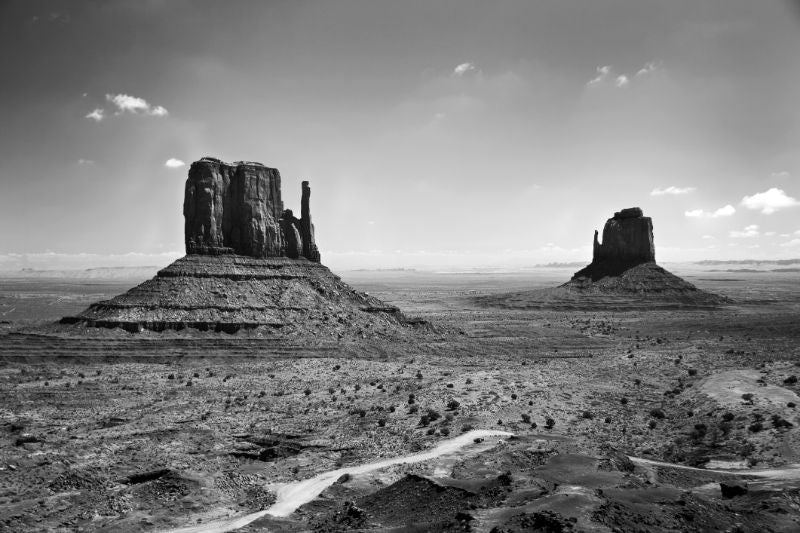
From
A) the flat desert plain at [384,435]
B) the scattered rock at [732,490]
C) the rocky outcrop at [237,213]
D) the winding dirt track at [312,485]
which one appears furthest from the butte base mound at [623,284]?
the scattered rock at [732,490]

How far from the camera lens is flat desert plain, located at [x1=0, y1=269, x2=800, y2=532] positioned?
16078 millimetres

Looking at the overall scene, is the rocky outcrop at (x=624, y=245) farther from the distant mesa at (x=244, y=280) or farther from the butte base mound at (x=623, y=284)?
the distant mesa at (x=244, y=280)

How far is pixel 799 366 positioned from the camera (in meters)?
38.8

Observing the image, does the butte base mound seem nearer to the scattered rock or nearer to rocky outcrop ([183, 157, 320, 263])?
rocky outcrop ([183, 157, 320, 263])

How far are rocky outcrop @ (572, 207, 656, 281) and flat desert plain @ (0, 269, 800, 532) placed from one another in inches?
2985

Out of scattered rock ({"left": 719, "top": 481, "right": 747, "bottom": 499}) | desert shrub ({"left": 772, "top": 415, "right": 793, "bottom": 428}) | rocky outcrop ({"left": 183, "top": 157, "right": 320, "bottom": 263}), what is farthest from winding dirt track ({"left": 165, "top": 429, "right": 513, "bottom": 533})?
rocky outcrop ({"left": 183, "top": 157, "right": 320, "bottom": 263})

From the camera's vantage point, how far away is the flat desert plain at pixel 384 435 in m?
16.1

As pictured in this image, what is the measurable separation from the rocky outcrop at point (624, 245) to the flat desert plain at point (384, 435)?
7582 centimetres

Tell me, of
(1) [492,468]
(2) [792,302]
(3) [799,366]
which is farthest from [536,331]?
(2) [792,302]

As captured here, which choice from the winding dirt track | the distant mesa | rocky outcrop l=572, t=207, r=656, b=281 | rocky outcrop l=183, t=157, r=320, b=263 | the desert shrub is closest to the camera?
the winding dirt track

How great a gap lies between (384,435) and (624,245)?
392 feet

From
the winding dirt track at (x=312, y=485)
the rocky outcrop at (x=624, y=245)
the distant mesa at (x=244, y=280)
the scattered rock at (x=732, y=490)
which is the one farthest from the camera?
the rocky outcrop at (x=624, y=245)

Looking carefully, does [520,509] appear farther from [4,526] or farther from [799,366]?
[799,366]

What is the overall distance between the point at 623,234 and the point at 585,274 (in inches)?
549
